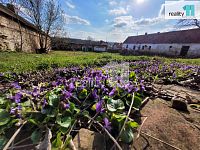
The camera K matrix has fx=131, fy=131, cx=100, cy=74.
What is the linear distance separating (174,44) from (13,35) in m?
34.4

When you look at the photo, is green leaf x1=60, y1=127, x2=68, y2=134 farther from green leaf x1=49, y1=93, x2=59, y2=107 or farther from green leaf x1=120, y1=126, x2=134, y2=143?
green leaf x1=120, y1=126, x2=134, y2=143

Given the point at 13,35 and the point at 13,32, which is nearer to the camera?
the point at 13,35

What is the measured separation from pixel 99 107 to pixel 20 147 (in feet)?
2.13

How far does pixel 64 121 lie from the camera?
1.08 metres

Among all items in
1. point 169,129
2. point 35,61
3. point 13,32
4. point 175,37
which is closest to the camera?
point 169,129

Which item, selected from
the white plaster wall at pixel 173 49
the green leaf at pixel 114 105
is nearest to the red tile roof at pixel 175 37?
the white plaster wall at pixel 173 49

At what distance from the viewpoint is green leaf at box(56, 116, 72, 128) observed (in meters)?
1.04

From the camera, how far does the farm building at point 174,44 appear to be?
96.9 feet

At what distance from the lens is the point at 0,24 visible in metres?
11.6

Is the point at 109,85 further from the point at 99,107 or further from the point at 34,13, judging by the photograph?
the point at 34,13

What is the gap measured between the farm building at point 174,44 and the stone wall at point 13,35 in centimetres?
2261

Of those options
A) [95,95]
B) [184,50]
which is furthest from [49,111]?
[184,50]

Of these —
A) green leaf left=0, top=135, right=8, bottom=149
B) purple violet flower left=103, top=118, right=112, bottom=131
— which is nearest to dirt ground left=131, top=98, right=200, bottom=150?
purple violet flower left=103, top=118, right=112, bottom=131

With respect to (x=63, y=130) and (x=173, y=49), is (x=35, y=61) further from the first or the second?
(x=173, y=49)
